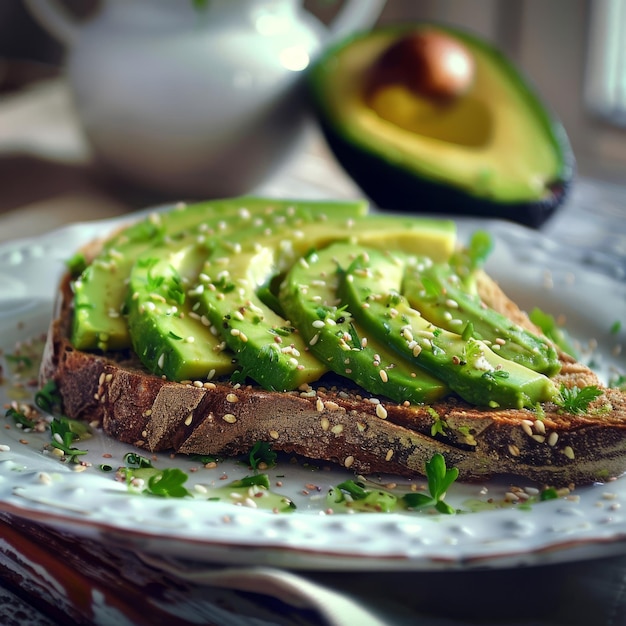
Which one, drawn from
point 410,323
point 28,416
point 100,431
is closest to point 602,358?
point 410,323

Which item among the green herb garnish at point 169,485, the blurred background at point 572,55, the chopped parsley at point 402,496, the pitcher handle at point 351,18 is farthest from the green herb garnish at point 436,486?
the blurred background at point 572,55

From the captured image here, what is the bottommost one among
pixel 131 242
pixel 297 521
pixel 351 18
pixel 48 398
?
pixel 48 398

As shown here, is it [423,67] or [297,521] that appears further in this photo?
[423,67]

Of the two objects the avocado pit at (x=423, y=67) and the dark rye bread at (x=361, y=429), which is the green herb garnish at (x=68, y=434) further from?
the avocado pit at (x=423, y=67)

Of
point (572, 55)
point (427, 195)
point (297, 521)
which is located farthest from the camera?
point (572, 55)

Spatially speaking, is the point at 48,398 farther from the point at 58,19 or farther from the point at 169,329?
the point at 58,19

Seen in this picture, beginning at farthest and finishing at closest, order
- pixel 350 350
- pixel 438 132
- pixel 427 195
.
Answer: pixel 438 132, pixel 427 195, pixel 350 350

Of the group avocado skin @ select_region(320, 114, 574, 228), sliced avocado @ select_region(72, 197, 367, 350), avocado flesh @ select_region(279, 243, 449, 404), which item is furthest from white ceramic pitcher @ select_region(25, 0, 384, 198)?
avocado flesh @ select_region(279, 243, 449, 404)

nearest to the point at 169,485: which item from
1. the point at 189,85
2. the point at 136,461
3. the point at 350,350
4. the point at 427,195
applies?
the point at 136,461

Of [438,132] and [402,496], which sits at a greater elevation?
[438,132]
